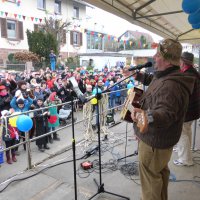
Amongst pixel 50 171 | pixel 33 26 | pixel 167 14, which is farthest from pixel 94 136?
pixel 33 26

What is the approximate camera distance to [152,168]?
213 centimetres

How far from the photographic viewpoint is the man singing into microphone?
181cm

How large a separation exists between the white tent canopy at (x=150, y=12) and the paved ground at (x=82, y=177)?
104 inches

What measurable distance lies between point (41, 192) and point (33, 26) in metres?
21.2

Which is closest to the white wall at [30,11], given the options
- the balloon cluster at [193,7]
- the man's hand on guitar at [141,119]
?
the balloon cluster at [193,7]

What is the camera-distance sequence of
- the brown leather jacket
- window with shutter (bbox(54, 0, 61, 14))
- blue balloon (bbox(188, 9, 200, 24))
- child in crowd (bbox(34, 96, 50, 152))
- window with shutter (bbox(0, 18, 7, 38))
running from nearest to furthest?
the brown leather jacket → blue balloon (bbox(188, 9, 200, 24)) → child in crowd (bbox(34, 96, 50, 152)) → window with shutter (bbox(0, 18, 7, 38)) → window with shutter (bbox(54, 0, 61, 14))

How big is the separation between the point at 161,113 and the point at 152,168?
2.13 feet

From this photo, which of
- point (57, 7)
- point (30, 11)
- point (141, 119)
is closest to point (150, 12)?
point (141, 119)

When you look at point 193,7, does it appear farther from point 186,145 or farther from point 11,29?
point 11,29

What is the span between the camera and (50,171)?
12.4ft

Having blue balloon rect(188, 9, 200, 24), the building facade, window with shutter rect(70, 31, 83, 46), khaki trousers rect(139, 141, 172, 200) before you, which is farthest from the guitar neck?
window with shutter rect(70, 31, 83, 46)

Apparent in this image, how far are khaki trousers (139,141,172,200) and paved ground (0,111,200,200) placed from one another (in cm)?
83

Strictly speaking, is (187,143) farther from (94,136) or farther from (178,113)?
(94,136)

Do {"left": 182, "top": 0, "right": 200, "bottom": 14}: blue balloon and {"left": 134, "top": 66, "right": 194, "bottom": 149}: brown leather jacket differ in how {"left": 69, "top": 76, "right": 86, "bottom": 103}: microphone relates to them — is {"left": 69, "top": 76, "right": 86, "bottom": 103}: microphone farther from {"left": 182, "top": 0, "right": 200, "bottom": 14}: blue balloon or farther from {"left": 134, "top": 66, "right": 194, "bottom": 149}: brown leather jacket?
{"left": 182, "top": 0, "right": 200, "bottom": 14}: blue balloon
